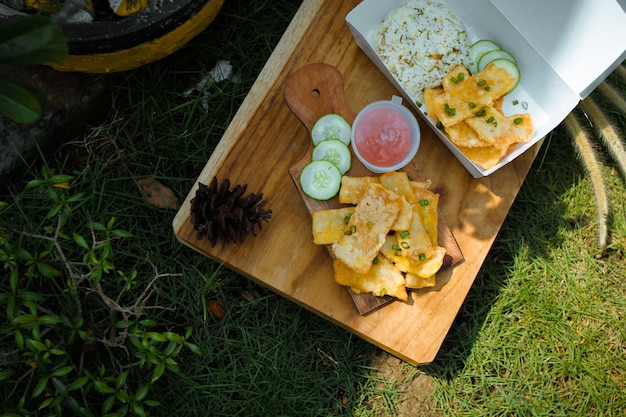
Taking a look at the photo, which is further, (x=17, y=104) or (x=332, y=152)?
(x=332, y=152)

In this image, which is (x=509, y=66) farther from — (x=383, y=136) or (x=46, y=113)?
(x=46, y=113)

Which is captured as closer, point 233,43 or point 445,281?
point 445,281

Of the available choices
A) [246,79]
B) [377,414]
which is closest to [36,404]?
[377,414]

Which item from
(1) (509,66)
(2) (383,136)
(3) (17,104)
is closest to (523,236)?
(1) (509,66)

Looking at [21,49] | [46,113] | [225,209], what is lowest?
[46,113]

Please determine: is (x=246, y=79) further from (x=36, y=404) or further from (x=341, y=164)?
(x=36, y=404)

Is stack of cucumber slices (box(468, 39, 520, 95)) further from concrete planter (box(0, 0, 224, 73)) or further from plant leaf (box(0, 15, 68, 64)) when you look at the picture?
plant leaf (box(0, 15, 68, 64))

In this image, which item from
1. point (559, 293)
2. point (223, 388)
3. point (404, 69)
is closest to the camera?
point (404, 69)
